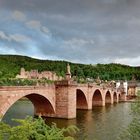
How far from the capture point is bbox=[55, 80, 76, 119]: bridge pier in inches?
1800

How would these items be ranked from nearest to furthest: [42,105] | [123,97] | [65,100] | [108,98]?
1. [65,100]
2. [42,105]
3. [108,98]
4. [123,97]

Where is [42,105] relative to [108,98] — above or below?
above

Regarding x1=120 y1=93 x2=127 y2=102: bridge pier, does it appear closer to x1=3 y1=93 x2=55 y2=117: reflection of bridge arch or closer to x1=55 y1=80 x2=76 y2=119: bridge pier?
x1=55 y1=80 x2=76 y2=119: bridge pier

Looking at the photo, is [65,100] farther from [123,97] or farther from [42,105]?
[123,97]

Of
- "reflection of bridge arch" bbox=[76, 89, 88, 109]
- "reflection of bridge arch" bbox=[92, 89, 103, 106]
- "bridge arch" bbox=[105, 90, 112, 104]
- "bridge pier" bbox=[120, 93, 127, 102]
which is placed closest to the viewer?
"reflection of bridge arch" bbox=[76, 89, 88, 109]

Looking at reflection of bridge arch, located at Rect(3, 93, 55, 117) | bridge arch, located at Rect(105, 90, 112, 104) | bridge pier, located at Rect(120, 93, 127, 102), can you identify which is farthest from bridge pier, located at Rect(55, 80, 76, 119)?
bridge pier, located at Rect(120, 93, 127, 102)

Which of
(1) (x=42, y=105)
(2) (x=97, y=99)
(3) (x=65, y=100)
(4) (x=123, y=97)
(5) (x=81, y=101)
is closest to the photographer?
(3) (x=65, y=100)

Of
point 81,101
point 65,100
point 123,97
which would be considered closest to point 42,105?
point 65,100

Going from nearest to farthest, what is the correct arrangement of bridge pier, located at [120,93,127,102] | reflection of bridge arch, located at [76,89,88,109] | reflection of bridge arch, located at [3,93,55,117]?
reflection of bridge arch, located at [3,93,55,117], reflection of bridge arch, located at [76,89,88,109], bridge pier, located at [120,93,127,102]

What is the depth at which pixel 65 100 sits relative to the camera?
1817 inches

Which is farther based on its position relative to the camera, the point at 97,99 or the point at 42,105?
the point at 97,99

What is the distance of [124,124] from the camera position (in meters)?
42.6

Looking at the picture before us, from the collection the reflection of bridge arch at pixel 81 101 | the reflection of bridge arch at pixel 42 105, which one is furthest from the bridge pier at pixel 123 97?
the reflection of bridge arch at pixel 42 105

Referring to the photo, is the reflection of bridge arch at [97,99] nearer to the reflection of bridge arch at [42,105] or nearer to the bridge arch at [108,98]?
the bridge arch at [108,98]
